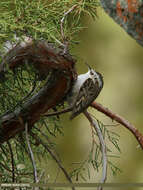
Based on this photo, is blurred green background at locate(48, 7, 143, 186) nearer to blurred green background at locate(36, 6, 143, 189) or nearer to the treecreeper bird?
blurred green background at locate(36, 6, 143, 189)

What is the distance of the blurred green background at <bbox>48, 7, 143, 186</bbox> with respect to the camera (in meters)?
2.10

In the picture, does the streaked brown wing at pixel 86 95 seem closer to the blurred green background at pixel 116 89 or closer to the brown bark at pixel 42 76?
the brown bark at pixel 42 76

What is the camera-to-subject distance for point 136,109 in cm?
218

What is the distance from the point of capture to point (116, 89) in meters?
2.16

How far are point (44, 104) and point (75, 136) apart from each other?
1586 mm

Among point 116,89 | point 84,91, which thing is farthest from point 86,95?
point 116,89

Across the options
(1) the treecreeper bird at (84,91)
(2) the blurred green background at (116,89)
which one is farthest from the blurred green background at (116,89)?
(1) the treecreeper bird at (84,91)

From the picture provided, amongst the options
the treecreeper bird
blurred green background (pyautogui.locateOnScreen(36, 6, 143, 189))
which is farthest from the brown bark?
blurred green background (pyautogui.locateOnScreen(36, 6, 143, 189))

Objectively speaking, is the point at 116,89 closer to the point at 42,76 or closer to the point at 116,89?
the point at 116,89

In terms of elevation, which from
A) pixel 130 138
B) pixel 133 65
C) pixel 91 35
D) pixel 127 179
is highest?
pixel 91 35

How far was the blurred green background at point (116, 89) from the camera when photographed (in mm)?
2100

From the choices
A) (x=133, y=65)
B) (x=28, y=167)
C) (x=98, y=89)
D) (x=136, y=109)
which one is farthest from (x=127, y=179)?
(x=98, y=89)

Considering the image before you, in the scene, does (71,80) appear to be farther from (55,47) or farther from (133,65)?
(133,65)

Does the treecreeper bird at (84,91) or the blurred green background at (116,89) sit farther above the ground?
the treecreeper bird at (84,91)
